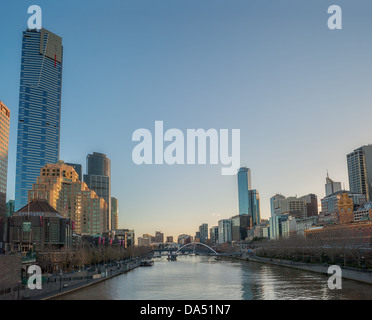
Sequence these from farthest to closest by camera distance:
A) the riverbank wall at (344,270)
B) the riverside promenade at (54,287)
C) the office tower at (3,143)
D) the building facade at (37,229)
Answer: the office tower at (3,143) < the building facade at (37,229) < the riverbank wall at (344,270) < the riverside promenade at (54,287)

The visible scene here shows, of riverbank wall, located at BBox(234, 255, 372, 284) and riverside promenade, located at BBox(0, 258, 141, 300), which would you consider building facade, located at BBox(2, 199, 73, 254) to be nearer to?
riverside promenade, located at BBox(0, 258, 141, 300)

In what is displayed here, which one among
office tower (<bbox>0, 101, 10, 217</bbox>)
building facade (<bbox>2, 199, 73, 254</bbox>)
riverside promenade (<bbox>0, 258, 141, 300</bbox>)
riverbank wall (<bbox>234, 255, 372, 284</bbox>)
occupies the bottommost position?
riverbank wall (<bbox>234, 255, 372, 284</bbox>)

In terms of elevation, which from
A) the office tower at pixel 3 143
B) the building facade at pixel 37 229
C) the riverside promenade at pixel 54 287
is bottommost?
the riverside promenade at pixel 54 287

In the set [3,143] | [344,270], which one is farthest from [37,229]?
[3,143]

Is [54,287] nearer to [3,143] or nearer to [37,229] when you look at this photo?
[37,229]

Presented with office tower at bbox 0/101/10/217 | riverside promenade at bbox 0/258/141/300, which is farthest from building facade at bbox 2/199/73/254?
office tower at bbox 0/101/10/217

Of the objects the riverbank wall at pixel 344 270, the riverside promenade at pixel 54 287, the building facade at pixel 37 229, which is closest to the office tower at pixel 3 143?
the building facade at pixel 37 229

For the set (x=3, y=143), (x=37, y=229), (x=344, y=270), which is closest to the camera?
(x=344, y=270)

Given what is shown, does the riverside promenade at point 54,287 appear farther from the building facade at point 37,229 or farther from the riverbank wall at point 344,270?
the riverbank wall at point 344,270

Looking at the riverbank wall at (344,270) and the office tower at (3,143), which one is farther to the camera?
the office tower at (3,143)

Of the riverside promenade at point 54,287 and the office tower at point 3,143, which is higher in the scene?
the office tower at point 3,143

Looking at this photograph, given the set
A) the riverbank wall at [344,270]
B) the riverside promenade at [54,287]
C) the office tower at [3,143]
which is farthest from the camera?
the office tower at [3,143]

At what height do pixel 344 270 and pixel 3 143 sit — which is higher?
pixel 3 143
